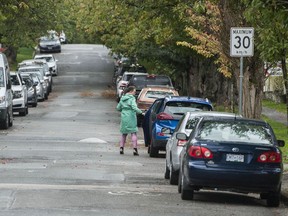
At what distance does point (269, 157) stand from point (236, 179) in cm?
64

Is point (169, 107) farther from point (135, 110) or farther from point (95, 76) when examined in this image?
point (95, 76)

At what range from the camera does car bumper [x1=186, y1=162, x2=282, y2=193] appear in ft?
50.8

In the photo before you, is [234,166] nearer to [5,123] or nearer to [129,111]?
[129,111]

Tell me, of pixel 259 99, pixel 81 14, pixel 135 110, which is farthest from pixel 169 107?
pixel 81 14

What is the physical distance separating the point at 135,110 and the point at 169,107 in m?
0.97

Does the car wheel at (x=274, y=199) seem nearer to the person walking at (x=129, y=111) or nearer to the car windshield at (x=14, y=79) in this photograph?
the person walking at (x=129, y=111)

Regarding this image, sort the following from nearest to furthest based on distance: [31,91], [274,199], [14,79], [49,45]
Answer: [274,199], [14,79], [31,91], [49,45]

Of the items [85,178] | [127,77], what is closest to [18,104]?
[127,77]

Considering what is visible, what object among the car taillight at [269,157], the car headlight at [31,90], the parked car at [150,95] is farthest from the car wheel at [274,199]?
the car headlight at [31,90]

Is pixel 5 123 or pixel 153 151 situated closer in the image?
pixel 153 151

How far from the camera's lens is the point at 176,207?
592 inches

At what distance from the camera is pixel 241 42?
918 inches

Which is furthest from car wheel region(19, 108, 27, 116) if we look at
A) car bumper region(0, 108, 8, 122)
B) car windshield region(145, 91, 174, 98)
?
car bumper region(0, 108, 8, 122)

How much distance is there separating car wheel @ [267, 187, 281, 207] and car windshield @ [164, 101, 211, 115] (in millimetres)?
8408
